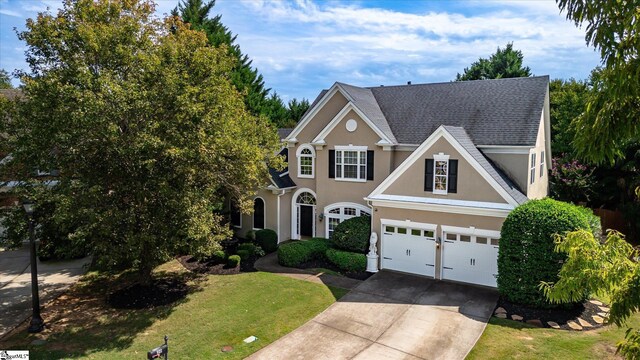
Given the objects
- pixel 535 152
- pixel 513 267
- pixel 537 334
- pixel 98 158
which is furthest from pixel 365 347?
pixel 535 152

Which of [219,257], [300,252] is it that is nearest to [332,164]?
[300,252]

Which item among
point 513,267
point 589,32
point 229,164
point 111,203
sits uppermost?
point 589,32

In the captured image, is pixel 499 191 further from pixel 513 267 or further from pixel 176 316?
pixel 176 316

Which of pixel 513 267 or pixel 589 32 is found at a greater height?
pixel 589 32

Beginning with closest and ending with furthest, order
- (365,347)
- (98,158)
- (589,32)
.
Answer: (589,32), (365,347), (98,158)

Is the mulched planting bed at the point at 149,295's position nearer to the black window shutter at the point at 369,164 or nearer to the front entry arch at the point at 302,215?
the front entry arch at the point at 302,215
